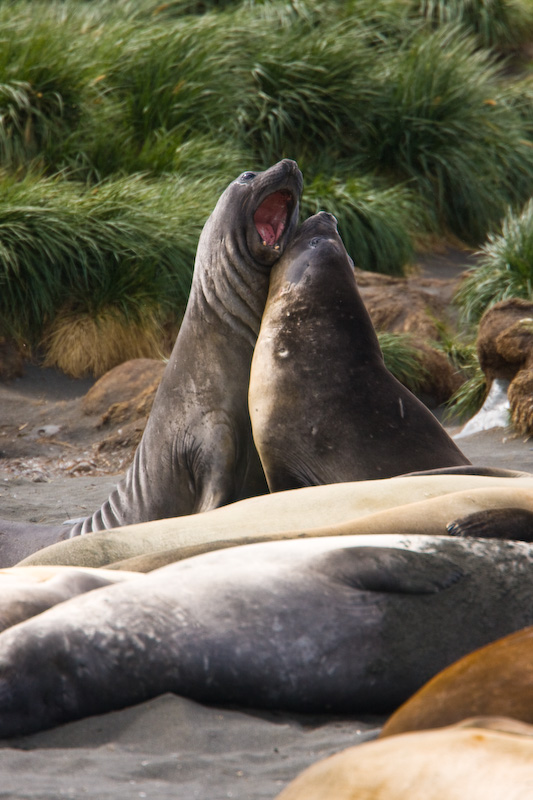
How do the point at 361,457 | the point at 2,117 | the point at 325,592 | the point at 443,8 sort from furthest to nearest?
1. the point at 443,8
2. the point at 2,117
3. the point at 361,457
4. the point at 325,592

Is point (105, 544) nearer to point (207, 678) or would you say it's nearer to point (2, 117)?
point (207, 678)

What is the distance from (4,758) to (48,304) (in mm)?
7501

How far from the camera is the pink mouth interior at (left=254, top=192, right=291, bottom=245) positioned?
457 cm

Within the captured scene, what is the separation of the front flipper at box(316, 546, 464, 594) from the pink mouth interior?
256 centimetres

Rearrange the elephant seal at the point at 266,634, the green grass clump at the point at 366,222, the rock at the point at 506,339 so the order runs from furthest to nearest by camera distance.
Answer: the green grass clump at the point at 366,222 < the rock at the point at 506,339 < the elephant seal at the point at 266,634

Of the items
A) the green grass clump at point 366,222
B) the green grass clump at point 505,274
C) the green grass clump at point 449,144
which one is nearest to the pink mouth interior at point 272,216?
the green grass clump at point 505,274

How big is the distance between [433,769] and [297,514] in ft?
6.71

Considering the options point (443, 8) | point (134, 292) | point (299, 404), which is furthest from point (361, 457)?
point (443, 8)

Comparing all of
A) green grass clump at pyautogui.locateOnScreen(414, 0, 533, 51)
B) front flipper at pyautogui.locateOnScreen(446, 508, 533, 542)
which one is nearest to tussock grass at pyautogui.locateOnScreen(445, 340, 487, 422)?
front flipper at pyautogui.locateOnScreen(446, 508, 533, 542)

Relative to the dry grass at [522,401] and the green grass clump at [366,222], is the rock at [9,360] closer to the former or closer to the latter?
the green grass clump at [366,222]

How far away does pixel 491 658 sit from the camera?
1548 millimetres

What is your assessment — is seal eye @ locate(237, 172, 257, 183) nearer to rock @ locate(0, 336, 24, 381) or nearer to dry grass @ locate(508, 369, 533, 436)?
dry grass @ locate(508, 369, 533, 436)

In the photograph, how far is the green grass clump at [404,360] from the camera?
26.4 ft

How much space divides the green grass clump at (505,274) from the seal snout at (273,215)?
4402 millimetres
